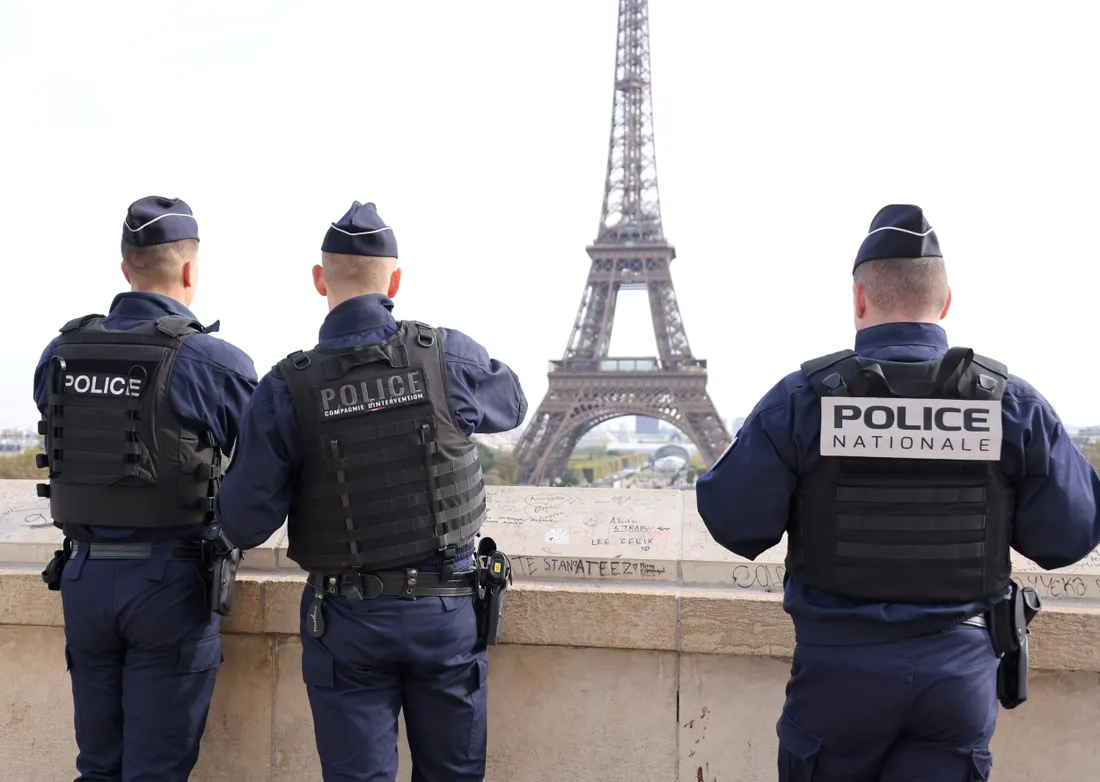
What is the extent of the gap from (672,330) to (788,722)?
42.1 meters

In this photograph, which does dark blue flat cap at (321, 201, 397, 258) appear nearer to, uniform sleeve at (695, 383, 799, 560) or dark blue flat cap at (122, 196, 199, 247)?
dark blue flat cap at (122, 196, 199, 247)

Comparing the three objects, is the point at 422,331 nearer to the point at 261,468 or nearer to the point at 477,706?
the point at 261,468

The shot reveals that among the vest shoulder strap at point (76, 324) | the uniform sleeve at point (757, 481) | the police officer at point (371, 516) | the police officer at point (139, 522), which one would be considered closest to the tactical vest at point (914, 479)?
the uniform sleeve at point (757, 481)

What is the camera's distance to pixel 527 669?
394 centimetres

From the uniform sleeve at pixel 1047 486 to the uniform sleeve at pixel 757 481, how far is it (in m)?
0.61

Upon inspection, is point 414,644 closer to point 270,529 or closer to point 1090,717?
point 270,529

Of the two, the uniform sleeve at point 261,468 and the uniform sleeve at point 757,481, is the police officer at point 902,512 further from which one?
the uniform sleeve at point 261,468

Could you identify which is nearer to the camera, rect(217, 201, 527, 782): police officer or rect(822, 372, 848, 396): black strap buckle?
rect(822, 372, 848, 396): black strap buckle

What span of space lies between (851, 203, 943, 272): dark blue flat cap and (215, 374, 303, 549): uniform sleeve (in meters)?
1.84

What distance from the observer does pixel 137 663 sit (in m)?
3.26

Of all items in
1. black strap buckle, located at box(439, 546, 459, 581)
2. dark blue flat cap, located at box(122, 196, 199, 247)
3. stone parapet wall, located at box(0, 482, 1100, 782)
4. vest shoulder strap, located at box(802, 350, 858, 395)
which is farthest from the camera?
stone parapet wall, located at box(0, 482, 1100, 782)

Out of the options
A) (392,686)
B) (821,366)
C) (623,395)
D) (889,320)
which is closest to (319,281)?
(392,686)

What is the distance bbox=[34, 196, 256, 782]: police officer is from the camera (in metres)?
3.26

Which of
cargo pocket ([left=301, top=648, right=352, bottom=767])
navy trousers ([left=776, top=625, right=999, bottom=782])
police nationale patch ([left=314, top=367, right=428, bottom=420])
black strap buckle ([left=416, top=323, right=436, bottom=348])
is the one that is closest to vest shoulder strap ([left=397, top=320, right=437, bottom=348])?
black strap buckle ([left=416, top=323, right=436, bottom=348])
